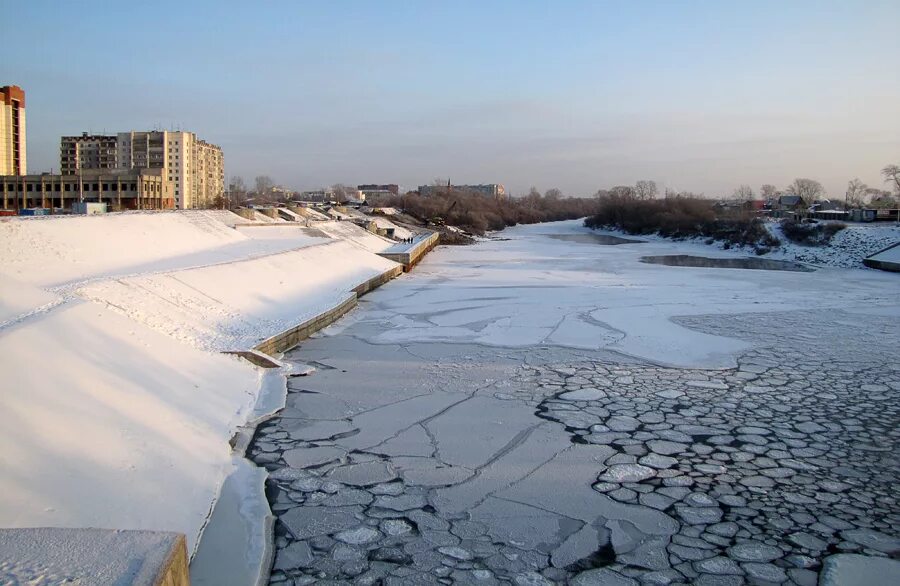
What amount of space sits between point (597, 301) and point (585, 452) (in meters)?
9.75

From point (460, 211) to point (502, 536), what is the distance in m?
60.6

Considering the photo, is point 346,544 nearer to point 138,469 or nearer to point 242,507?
point 242,507

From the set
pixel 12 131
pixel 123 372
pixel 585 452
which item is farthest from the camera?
pixel 12 131

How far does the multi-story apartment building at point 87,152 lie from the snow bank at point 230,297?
90685mm

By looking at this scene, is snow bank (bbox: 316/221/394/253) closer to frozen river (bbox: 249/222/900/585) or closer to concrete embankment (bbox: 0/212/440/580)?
concrete embankment (bbox: 0/212/440/580)

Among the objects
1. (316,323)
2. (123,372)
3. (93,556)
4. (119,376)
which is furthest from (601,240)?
(93,556)

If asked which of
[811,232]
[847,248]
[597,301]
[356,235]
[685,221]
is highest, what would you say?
[685,221]

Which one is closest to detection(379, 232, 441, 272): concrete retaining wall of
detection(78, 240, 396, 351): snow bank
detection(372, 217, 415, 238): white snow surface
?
detection(78, 240, 396, 351): snow bank

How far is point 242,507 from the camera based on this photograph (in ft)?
16.7

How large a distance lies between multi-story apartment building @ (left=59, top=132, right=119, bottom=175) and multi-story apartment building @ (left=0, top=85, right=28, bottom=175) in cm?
3523

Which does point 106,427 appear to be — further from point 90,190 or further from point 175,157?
point 175,157

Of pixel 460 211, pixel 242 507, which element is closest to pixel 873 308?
pixel 242 507

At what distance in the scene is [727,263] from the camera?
100 feet

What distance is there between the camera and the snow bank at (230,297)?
9.27 m
